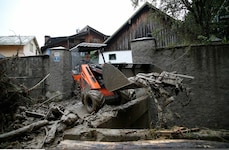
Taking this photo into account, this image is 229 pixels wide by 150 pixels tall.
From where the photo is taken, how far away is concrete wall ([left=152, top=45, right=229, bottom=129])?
168 inches

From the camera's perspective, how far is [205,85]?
14.4 feet

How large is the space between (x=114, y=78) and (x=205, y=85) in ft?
9.24

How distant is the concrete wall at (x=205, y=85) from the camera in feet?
14.0

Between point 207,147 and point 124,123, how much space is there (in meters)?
1.96

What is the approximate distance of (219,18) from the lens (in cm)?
571

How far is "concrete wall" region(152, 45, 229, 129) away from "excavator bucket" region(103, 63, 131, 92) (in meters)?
2.17

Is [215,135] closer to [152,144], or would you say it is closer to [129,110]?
[152,144]

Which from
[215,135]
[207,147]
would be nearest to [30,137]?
[207,147]

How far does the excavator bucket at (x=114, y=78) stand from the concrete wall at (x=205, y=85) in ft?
7.13

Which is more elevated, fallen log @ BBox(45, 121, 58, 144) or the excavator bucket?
the excavator bucket

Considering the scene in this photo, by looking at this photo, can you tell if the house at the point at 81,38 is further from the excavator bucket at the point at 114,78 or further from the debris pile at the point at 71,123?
the excavator bucket at the point at 114,78

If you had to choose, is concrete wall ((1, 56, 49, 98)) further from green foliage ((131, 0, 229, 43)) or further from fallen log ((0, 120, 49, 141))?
green foliage ((131, 0, 229, 43))

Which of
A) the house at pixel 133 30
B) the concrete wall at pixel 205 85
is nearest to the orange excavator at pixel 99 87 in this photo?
the concrete wall at pixel 205 85

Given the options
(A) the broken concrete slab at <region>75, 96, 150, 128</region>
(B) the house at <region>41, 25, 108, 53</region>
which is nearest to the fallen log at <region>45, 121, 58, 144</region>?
(A) the broken concrete slab at <region>75, 96, 150, 128</region>
